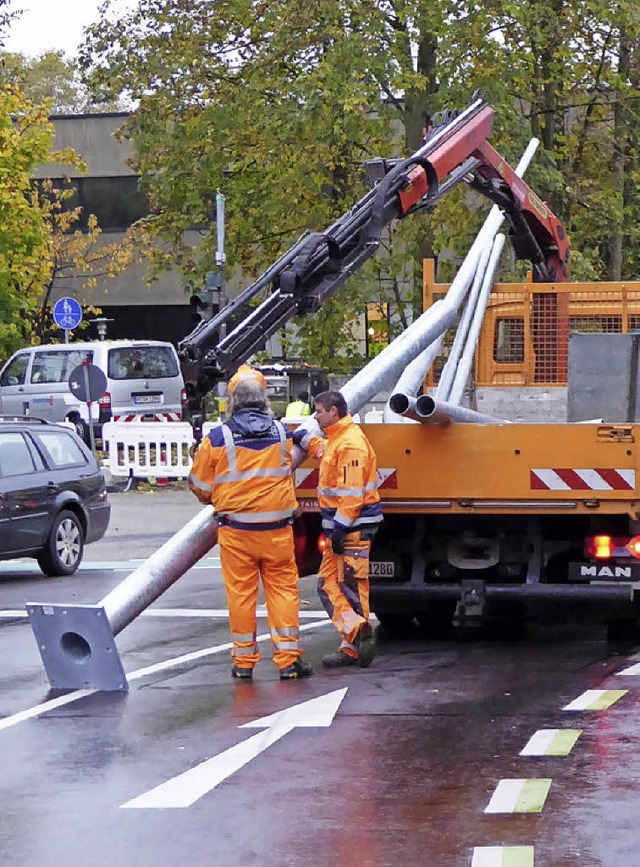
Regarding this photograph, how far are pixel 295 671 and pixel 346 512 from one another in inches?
38.6

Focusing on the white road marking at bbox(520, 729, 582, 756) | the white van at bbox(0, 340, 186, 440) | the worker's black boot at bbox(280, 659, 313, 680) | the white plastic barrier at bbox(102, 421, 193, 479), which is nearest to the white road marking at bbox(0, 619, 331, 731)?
the worker's black boot at bbox(280, 659, 313, 680)

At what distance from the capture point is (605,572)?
34.2ft

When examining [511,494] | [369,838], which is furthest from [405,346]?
[369,838]

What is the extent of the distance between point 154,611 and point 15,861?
768 centimetres

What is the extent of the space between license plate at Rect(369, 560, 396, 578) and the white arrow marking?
1717mm

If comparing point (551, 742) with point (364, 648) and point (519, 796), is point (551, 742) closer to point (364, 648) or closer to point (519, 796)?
point (519, 796)

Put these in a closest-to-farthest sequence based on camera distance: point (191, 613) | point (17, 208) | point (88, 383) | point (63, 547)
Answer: point (191, 613) → point (63, 547) → point (88, 383) → point (17, 208)

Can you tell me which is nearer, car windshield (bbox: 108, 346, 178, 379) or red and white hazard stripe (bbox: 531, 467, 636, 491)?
red and white hazard stripe (bbox: 531, 467, 636, 491)

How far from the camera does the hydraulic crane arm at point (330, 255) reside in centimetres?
1048

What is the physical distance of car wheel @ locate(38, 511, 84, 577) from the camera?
1619 cm

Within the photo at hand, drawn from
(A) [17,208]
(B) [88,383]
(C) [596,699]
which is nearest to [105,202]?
(A) [17,208]

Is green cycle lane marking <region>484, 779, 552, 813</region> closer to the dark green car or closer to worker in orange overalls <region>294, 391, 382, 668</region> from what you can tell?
worker in orange overalls <region>294, 391, 382, 668</region>

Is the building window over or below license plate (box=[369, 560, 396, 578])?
over

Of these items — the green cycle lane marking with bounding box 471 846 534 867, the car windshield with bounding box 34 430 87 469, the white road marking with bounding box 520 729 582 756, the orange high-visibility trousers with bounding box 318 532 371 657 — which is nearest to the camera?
the green cycle lane marking with bounding box 471 846 534 867
